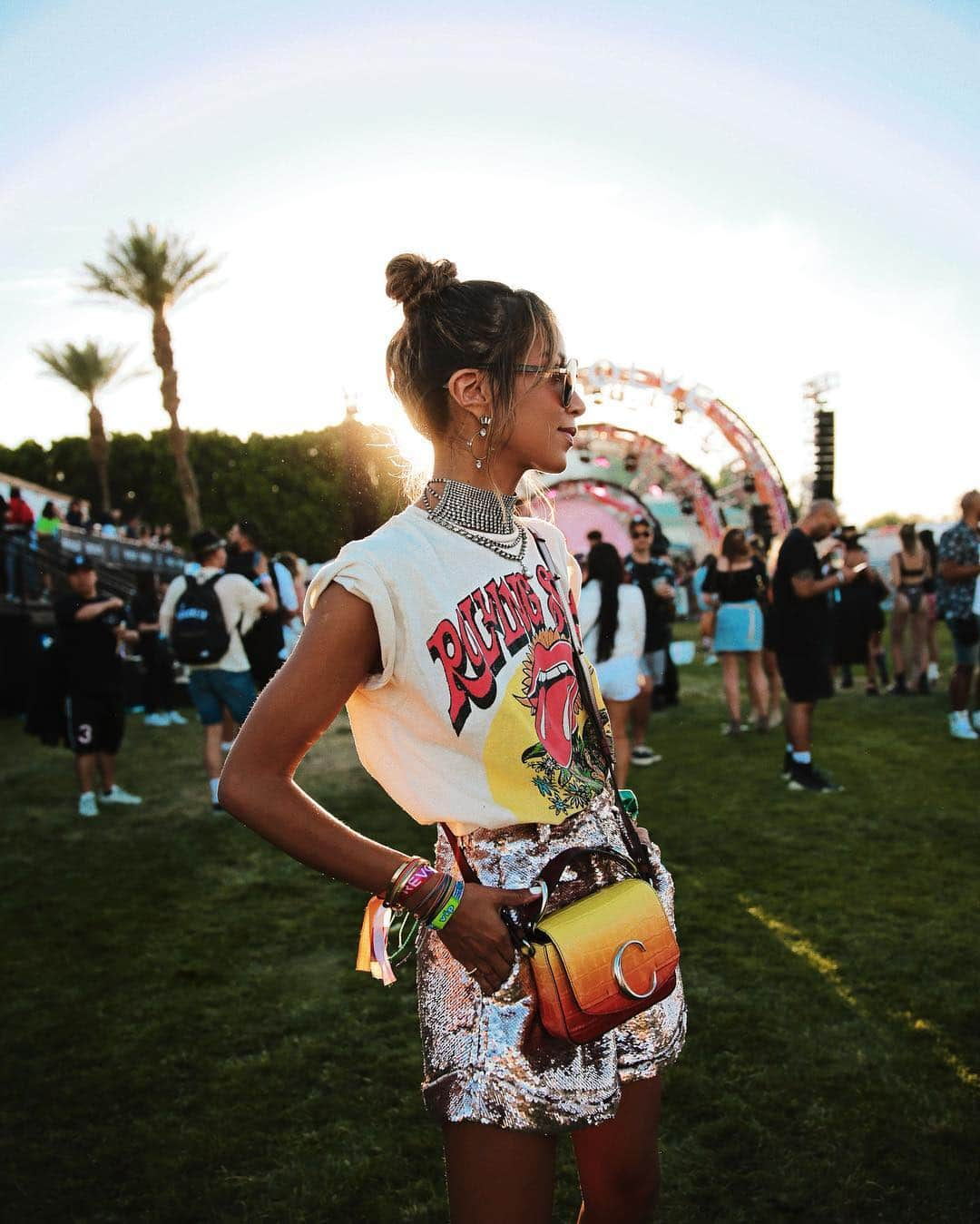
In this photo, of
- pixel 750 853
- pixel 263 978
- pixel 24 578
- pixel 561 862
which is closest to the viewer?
pixel 561 862

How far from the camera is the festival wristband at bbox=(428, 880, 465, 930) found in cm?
145

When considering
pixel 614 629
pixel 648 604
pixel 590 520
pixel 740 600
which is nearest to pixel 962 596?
pixel 740 600

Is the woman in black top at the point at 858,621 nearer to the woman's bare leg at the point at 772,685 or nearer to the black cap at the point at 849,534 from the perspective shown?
the woman's bare leg at the point at 772,685

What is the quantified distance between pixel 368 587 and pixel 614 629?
16.9 feet

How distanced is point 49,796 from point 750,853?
6.10 metres

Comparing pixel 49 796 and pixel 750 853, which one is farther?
pixel 49 796

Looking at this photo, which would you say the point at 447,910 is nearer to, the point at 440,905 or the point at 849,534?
the point at 440,905

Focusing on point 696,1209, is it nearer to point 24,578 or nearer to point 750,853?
point 750,853

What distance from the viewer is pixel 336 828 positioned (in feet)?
4.78

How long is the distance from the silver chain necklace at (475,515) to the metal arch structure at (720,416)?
17517 millimetres

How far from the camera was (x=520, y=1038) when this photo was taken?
1.50 metres

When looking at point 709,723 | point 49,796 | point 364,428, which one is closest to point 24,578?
point 49,796

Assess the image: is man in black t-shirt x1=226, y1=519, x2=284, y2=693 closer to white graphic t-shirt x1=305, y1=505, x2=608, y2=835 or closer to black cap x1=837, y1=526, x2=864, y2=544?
black cap x1=837, y1=526, x2=864, y2=544

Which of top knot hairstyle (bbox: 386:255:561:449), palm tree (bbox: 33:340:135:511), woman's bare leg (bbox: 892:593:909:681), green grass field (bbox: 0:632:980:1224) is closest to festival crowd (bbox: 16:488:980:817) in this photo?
woman's bare leg (bbox: 892:593:909:681)
